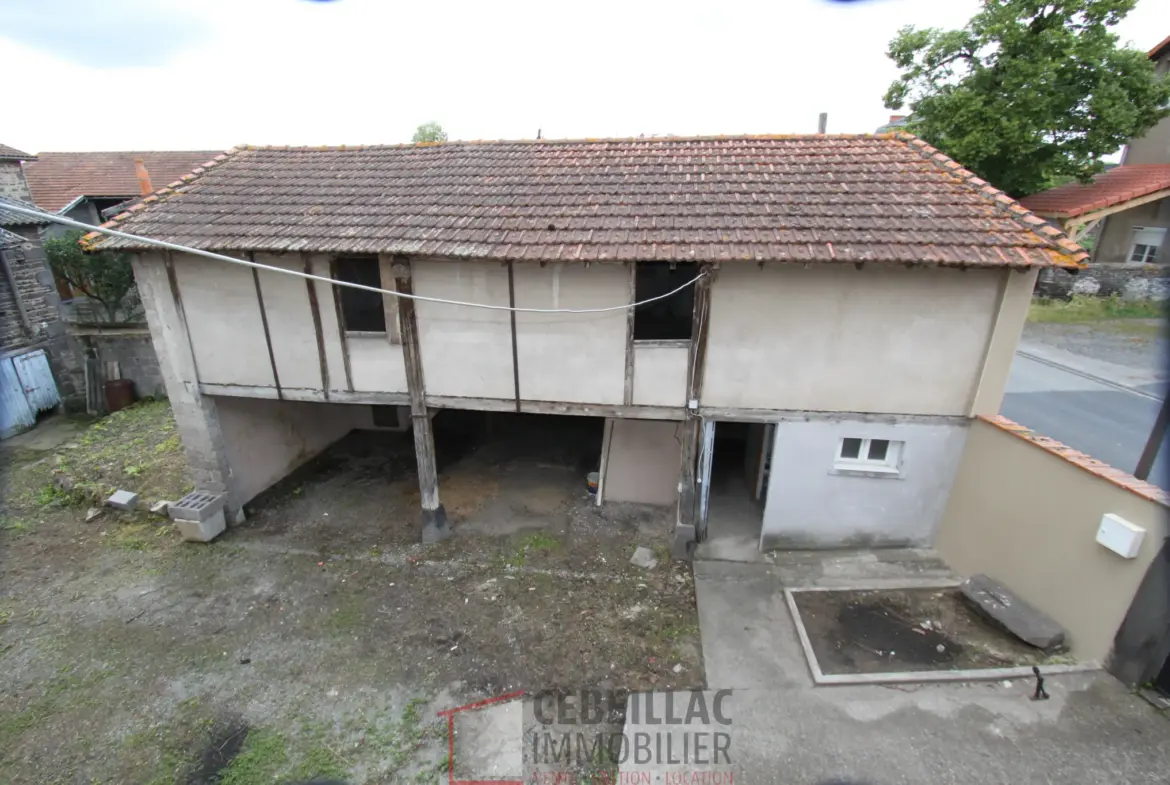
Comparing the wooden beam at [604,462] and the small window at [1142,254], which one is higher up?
the small window at [1142,254]

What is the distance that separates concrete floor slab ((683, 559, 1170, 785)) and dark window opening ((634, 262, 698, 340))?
14.4 ft

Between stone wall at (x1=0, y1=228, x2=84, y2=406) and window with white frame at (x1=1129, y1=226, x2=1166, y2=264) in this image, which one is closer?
stone wall at (x1=0, y1=228, x2=84, y2=406)

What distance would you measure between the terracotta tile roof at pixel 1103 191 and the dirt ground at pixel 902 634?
17.9 meters

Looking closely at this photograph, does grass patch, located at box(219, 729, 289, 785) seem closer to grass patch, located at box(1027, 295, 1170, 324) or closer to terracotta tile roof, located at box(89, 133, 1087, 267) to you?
terracotta tile roof, located at box(89, 133, 1087, 267)

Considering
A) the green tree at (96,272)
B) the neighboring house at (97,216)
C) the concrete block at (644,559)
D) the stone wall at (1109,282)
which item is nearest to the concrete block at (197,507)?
the neighboring house at (97,216)

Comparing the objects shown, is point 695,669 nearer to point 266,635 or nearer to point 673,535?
point 673,535

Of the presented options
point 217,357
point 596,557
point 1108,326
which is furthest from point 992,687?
point 1108,326

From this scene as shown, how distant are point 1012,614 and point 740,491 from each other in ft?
14.4

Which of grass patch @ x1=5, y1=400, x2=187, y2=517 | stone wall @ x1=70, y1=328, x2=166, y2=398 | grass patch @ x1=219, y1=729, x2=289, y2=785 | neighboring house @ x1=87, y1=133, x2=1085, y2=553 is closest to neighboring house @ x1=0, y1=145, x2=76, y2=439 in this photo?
stone wall @ x1=70, y1=328, x2=166, y2=398

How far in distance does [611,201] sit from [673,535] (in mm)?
5390

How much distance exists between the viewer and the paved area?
493 cm
